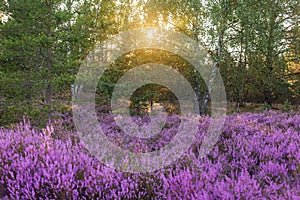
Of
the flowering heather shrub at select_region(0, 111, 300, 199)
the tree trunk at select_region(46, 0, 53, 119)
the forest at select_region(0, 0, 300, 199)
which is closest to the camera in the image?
the flowering heather shrub at select_region(0, 111, 300, 199)

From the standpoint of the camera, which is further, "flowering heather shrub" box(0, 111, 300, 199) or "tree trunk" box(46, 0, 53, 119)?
"tree trunk" box(46, 0, 53, 119)

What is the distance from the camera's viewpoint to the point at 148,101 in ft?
36.7

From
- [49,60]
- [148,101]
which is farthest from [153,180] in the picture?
[148,101]

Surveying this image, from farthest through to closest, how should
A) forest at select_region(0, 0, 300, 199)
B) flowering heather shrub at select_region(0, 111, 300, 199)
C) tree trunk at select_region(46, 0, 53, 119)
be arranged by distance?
tree trunk at select_region(46, 0, 53, 119) → forest at select_region(0, 0, 300, 199) → flowering heather shrub at select_region(0, 111, 300, 199)

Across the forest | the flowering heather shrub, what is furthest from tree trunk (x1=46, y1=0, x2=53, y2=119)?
the flowering heather shrub

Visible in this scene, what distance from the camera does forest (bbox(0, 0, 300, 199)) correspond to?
8.01 ft

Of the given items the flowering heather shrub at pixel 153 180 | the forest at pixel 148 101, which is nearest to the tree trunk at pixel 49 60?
the forest at pixel 148 101

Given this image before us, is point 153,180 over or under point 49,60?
under

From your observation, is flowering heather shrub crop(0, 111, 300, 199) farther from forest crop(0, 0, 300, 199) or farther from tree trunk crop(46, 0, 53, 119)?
tree trunk crop(46, 0, 53, 119)

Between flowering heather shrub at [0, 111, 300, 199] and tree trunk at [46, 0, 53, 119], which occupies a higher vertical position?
tree trunk at [46, 0, 53, 119]

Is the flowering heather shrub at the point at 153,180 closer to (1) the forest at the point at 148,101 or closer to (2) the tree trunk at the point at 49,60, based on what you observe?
(1) the forest at the point at 148,101

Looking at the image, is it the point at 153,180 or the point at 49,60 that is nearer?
the point at 153,180

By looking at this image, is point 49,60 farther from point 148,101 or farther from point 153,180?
point 153,180

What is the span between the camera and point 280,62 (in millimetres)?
13758
